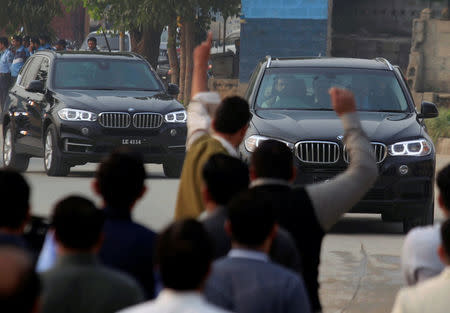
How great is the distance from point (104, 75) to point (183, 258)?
15.6 m

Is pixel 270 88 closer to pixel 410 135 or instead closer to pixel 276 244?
pixel 410 135

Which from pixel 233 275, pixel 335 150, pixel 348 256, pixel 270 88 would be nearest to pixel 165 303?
pixel 233 275

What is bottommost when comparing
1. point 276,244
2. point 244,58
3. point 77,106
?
point 244,58

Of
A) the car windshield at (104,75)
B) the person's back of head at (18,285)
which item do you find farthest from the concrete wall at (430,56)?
the person's back of head at (18,285)

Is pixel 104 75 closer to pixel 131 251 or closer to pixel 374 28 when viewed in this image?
pixel 131 251

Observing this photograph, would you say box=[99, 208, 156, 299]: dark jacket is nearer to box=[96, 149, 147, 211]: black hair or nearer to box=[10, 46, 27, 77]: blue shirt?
box=[96, 149, 147, 211]: black hair

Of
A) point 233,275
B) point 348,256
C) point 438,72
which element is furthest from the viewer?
point 438,72

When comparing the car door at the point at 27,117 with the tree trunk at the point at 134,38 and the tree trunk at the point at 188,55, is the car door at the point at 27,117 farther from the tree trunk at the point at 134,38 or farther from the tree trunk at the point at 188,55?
the tree trunk at the point at 134,38

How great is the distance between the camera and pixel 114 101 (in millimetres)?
17906

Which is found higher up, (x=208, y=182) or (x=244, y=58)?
(x=208, y=182)

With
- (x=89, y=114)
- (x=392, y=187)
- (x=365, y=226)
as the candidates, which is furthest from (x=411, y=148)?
(x=89, y=114)

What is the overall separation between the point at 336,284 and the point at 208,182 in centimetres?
501

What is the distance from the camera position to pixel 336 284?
9.90 metres

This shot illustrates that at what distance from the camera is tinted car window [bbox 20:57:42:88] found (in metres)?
19.5
